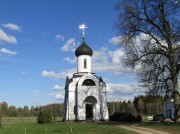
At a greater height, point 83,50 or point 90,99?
point 83,50

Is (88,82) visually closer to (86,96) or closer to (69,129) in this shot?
(86,96)

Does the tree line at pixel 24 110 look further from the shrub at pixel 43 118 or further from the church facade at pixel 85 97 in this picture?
the shrub at pixel 43 118

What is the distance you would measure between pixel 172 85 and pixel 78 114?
19176mm

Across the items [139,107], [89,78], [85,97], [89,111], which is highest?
[89,78]

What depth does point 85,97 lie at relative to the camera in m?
48.9

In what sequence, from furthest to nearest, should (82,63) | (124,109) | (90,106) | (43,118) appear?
(124,109)
(82,63)
(90,106)
(43,118)

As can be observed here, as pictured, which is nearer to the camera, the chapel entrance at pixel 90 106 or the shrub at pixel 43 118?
the shrub at pixel 43 118

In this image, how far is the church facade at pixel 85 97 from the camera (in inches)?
1918

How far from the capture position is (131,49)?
34000 mm

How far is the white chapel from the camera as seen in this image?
48719mm

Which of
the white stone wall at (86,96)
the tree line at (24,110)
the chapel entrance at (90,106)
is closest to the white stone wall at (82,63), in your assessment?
the white stone wall at (86,96)

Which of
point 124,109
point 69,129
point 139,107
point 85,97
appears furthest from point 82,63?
point 124,109

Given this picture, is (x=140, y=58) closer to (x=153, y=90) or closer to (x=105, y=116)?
(x=153, y=90)

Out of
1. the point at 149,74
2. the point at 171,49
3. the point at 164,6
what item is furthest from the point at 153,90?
the point at 164,6
